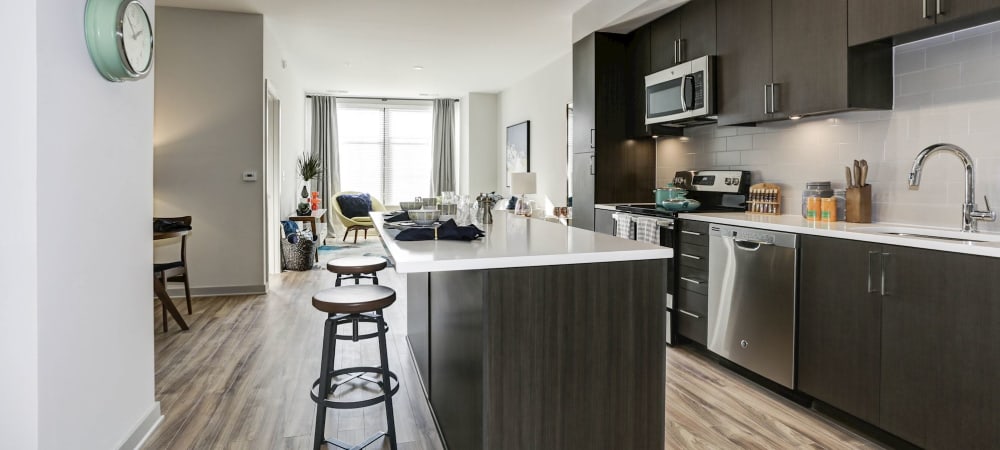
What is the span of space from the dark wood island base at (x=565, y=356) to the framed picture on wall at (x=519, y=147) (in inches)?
258

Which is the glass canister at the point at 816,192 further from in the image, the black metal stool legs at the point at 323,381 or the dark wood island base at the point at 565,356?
the black metal stool legs at the point at 323,381

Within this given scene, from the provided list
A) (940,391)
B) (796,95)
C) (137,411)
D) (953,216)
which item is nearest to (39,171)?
(137,411)

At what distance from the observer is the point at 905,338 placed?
223 cm

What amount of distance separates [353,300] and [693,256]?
2.16m

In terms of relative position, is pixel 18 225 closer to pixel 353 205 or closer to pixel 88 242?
pixel 88 242

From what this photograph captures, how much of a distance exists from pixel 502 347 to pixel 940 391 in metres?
1.65

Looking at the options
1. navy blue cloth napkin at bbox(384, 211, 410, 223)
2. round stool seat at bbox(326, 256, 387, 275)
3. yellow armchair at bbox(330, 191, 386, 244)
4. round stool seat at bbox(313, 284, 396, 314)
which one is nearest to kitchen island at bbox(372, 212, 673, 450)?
round stool seat at bbox(313, 284, 396, 314)

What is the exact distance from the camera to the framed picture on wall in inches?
328

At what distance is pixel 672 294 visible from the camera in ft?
12.4

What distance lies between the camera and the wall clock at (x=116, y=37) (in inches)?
75.0

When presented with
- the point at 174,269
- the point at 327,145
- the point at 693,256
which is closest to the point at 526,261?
the point at 693,256

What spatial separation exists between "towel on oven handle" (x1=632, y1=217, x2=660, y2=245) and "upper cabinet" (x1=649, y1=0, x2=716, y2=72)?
3.72 feet

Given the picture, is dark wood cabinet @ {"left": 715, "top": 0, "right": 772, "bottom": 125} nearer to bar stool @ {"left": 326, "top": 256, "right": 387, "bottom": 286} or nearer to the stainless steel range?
the stainless steel range

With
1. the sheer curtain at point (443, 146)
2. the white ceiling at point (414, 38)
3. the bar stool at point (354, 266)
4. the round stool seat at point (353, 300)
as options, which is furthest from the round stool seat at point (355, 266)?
the sheer curtain at point (443, 146)
